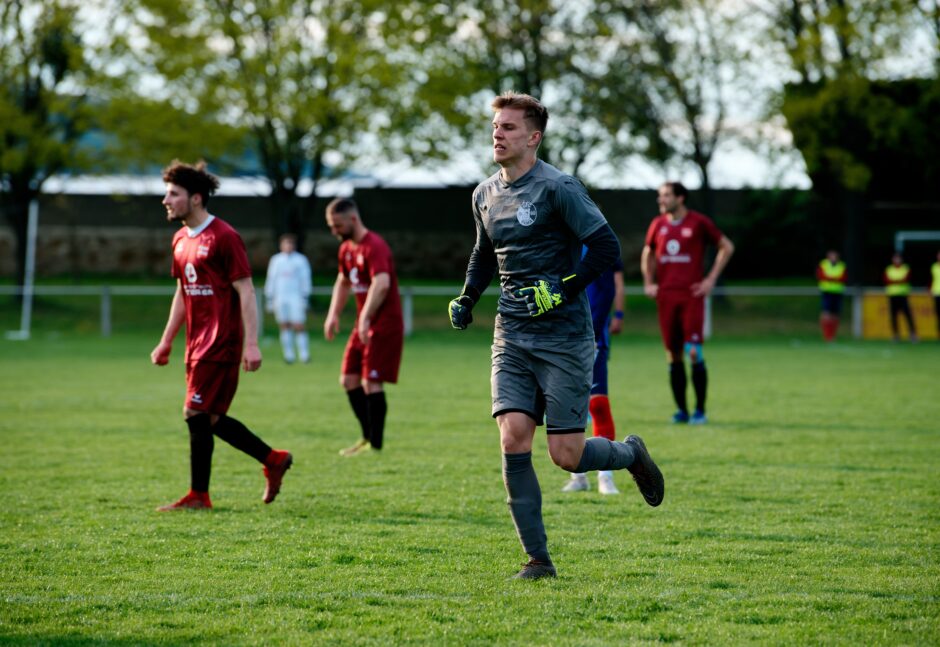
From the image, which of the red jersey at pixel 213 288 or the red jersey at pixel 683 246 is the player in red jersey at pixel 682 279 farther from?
the red jersey at pixel 213 288

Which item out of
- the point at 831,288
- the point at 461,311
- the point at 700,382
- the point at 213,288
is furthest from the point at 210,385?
the point at 831,288

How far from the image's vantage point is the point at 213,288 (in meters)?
6.97

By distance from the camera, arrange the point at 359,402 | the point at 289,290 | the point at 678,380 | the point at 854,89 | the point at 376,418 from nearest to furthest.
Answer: the point at 376,418, the point at 359,402, the point at 678,380, the point at 289,290, the point at 854,89

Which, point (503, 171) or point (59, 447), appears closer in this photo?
point (503, 171)

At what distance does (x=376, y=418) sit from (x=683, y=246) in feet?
11.5

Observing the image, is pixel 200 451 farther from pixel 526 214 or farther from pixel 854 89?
pixel 854 89

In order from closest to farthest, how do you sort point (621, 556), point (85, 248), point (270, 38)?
point (621, 556), point (270, 38), point (85, 248)

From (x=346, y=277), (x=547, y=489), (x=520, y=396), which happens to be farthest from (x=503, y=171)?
(x=346, y=277)

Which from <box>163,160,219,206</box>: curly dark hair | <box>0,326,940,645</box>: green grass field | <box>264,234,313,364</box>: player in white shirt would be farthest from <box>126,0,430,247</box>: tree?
<box>163,160,219,206</box>: curly dark hair

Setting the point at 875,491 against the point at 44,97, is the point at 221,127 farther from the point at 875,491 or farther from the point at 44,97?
the point at 875,491

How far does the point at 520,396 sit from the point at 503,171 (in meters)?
1.01

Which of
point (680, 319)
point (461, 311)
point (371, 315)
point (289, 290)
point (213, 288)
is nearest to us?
point (461, 311)

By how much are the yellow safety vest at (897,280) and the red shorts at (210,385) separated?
68.2 ft

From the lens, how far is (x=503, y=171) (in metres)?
5.28
